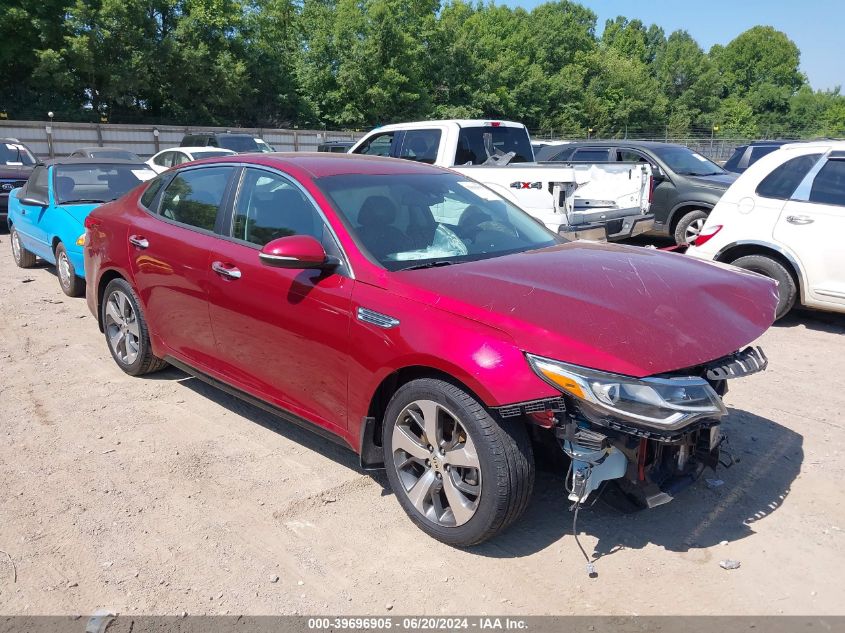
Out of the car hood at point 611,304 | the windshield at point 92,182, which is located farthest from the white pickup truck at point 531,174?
the car hood at point 611,304

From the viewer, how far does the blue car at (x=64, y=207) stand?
25.9 ft

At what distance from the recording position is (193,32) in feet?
117

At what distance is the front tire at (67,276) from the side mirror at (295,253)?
5.49m

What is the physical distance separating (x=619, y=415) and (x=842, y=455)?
2.29 metres

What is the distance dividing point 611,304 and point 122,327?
12.9ft

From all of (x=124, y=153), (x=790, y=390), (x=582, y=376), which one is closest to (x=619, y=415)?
(x=582, y=376)

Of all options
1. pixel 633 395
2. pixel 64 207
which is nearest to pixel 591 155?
pixel 64 207

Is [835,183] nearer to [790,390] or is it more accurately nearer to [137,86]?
[790,390]

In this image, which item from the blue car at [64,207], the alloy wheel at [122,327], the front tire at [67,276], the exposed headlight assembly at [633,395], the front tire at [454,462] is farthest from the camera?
the front tire at [67,276]

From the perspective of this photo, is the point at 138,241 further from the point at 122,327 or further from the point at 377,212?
the point at 377,212

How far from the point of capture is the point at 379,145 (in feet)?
33.5

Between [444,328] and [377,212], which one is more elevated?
[377,212]

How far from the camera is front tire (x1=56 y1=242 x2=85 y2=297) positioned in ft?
26.2

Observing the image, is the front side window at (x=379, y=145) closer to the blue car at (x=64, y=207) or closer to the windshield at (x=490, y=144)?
the windshield at (x=490, y=144)
